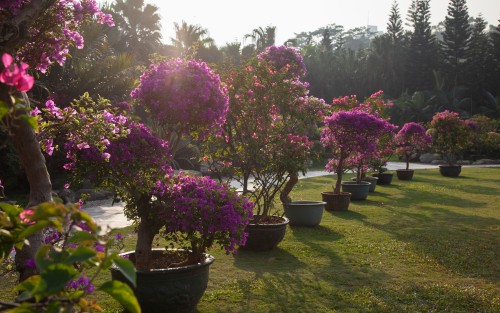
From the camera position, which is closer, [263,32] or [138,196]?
[138,196]

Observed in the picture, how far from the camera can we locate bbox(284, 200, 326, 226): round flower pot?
29.8ft

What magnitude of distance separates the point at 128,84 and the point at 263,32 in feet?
98.5

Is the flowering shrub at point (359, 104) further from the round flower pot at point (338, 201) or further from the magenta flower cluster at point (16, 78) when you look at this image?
the magenta flower cluster at point (16, 78)

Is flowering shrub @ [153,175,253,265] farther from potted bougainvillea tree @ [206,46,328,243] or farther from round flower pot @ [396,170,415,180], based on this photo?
round flower pot @ [396,170,415,180]

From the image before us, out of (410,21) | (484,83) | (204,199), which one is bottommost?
(204,199)

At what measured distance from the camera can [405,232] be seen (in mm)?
8844

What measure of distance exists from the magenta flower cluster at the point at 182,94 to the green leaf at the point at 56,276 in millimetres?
3289

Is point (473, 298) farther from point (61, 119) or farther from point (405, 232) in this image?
point (61, 119)

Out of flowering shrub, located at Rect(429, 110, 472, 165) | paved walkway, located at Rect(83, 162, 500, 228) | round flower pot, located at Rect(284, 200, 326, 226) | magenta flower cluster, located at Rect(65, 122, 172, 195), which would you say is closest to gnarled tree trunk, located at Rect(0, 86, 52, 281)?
magenta flower cluster, located at Rect(65, 122, 172, 195)

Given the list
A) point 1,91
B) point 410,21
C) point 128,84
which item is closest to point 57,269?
point 1,91

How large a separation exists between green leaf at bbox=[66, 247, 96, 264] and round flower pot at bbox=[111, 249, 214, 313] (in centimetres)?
315

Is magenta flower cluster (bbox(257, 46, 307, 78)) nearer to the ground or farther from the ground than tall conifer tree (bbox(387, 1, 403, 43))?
nearer to the ground

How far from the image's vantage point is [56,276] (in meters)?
1.02

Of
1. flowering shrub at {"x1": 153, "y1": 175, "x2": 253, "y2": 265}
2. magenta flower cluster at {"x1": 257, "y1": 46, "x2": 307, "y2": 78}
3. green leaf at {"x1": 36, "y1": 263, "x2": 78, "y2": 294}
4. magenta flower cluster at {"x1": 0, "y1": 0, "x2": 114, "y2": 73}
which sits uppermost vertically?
magenta flower cluster at {"x1": 257, "y1": 46, "x2": 307, "y2": 78}
